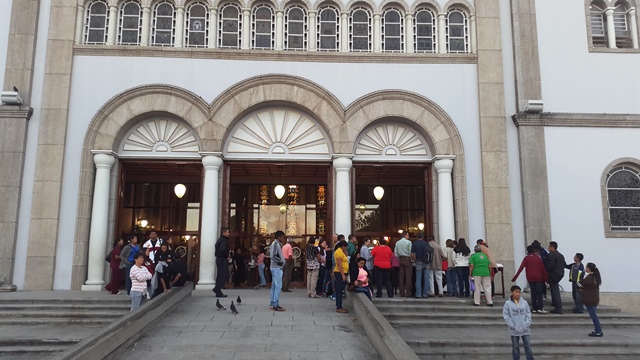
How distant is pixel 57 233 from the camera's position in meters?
14.7

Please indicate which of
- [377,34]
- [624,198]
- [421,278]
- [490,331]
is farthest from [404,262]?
[624,198]

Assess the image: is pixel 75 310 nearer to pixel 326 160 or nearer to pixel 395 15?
pixel 326 160

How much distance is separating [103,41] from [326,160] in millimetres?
7977

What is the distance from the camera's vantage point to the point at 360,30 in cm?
1650

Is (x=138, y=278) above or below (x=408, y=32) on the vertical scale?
below

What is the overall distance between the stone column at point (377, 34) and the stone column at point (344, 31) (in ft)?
2.88

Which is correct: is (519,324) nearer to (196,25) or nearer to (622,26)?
(196,25)

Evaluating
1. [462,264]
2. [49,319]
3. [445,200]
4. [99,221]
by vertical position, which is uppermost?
[445,200]

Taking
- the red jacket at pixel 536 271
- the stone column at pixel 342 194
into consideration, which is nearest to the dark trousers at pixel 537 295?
the red jacket at pixel 536 271

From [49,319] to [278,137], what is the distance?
8.11 metres

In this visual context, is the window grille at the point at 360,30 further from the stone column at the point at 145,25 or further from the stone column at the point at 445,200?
the stone column at the point at 145,25

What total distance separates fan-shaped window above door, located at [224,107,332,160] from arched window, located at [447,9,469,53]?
516 cm

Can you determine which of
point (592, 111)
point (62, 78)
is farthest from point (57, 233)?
point (592, 111)

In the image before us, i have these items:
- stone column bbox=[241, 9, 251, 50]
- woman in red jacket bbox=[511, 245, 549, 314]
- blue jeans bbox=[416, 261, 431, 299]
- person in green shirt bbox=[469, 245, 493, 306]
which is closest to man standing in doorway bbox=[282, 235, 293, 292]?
blue jeans bbox=[416, 261, 431, 299]
